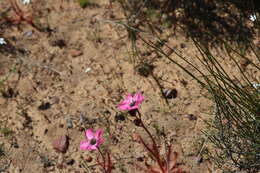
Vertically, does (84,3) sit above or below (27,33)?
above

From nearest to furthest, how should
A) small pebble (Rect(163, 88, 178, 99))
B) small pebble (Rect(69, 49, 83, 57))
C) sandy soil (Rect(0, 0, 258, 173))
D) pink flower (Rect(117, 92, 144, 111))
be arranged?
pink flower (Rect(117, 92, 144, 111)) → sandy soil (Rect(0, 0, 258, 173)) → small pebble (Rect(163, 88, 178, 99)) → small pebble (Rect(69, 49, 83, 57))

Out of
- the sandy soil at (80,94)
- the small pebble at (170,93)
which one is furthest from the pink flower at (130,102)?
the small pebble at (170,93)

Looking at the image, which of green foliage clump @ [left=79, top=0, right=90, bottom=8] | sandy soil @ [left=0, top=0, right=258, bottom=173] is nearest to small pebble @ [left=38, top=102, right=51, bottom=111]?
sandy soil @ [left=0, top=0, right=258, bottom=173]

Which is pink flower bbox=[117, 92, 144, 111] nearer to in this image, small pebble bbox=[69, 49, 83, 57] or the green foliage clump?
small pebble bbox=[69, 49, 83, 57]

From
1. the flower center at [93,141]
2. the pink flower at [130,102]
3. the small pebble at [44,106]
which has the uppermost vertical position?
the pink flower at [130,102]

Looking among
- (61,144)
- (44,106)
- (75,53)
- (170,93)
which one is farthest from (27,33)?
(170,93)

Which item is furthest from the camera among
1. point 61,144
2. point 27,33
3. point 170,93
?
point 27,33

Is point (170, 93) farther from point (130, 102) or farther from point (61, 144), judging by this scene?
point (61, 144)

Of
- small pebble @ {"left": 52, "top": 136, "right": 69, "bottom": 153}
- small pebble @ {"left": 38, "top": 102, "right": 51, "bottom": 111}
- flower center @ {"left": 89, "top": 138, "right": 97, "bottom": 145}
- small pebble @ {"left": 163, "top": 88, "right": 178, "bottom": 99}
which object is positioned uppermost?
small pebble @ {"left": 163, "top": 88, "right": 178, "bottom": 99}

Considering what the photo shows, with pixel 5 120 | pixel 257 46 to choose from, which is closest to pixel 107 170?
Result: pixel 5 120

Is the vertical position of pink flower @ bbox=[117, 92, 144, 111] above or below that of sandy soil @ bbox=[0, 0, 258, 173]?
above

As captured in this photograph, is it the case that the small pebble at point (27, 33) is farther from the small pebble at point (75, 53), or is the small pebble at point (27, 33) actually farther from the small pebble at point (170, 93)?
the small pebble at point (170, 93)
